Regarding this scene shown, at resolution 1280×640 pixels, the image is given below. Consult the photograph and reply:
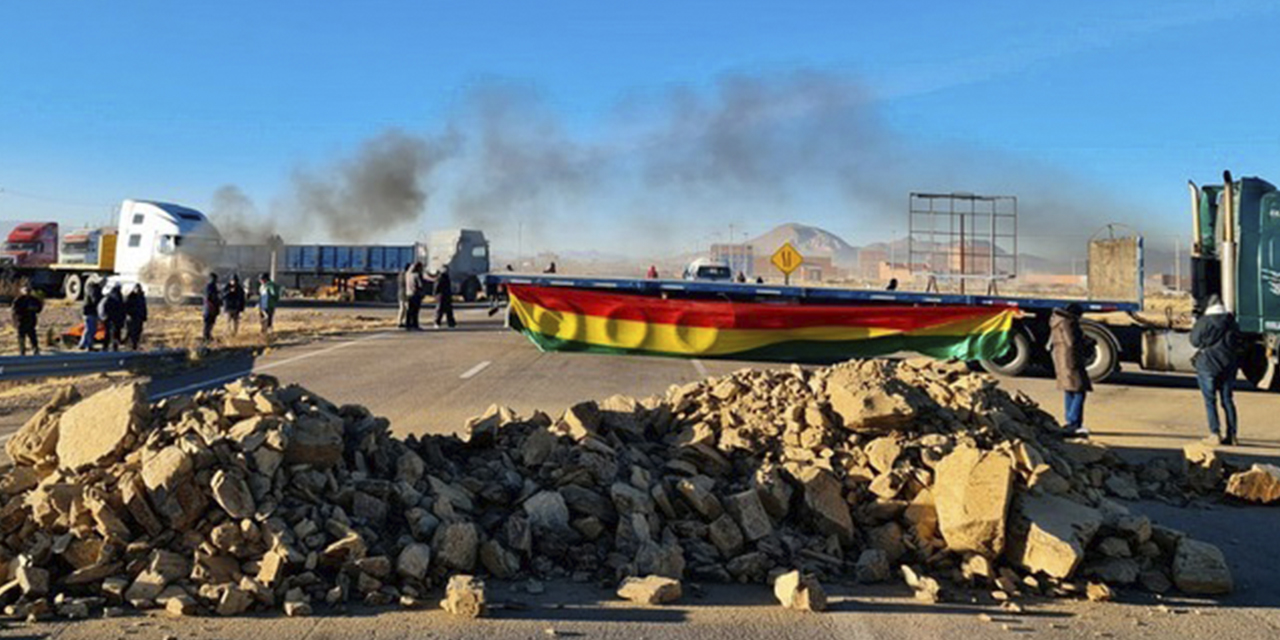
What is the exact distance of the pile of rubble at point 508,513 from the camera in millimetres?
4641

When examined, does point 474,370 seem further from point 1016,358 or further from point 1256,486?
point 1256,486

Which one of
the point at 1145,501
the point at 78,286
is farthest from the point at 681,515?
the point at 78,286

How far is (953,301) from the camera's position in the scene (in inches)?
642

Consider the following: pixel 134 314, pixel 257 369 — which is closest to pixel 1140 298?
pixel 257 369

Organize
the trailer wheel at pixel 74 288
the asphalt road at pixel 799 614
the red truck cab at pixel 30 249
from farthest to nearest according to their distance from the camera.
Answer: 1. the red truck cab at pixel 30 249
2. the trailer wheel at pixel 74 288
3. the asphalt road at pixel 799 614

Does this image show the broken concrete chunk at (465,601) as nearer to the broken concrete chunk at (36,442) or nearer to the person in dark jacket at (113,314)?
the broken concrete chunk at (36,442)

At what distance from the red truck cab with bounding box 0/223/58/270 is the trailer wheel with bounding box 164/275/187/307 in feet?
38.7

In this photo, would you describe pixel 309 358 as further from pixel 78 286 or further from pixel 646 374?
pixel 78 286

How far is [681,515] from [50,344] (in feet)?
63.8

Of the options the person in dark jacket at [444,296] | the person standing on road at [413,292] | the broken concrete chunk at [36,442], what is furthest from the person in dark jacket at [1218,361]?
the person in dark jacket at [444,296]

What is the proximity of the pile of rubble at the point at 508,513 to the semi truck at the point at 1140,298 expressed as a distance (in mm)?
9144

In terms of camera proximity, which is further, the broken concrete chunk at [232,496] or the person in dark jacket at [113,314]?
the person in dark jacket at [113,314]

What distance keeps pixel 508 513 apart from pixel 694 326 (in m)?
11.5

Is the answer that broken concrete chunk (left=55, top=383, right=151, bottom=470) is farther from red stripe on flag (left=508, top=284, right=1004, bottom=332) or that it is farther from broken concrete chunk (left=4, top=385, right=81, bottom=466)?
red stripe on flag (left=508, top=284, right=1004, bottom=332)
